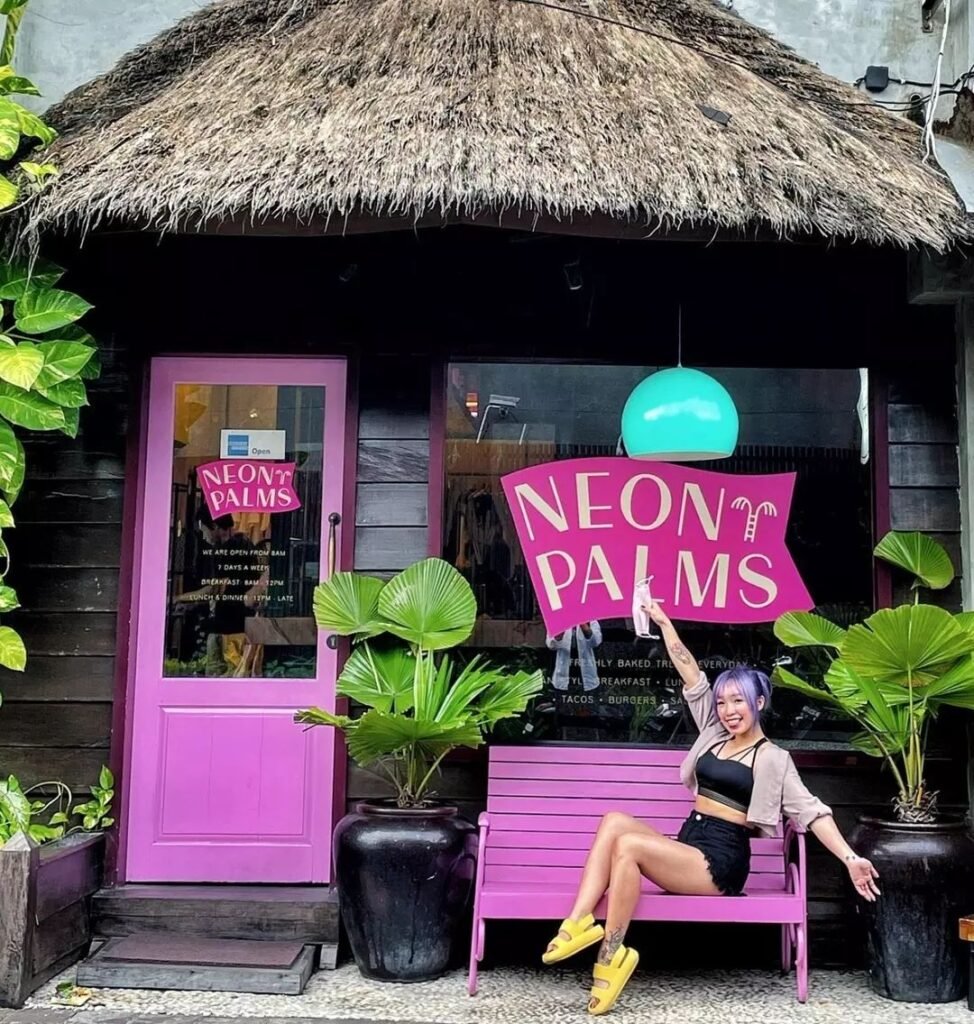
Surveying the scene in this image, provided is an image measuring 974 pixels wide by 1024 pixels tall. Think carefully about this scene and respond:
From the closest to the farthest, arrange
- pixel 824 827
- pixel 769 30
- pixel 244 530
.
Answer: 1. pixel 824 827
2. pixel 244 530
3. pixel 769 30

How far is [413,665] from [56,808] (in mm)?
1618

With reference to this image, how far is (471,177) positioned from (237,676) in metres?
2.24

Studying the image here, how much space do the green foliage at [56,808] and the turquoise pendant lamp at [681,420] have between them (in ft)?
8.33

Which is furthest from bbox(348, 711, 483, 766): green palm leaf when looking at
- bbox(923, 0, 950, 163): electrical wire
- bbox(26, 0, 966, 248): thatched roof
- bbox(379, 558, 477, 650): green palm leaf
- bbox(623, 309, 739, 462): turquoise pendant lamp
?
bbox(923, 0, 950, 163): electrical wire

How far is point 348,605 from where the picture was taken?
13.5ft

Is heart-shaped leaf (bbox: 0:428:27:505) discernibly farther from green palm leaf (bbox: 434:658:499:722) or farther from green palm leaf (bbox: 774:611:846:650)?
green palm leaf (bbox: 774:611:846:650)

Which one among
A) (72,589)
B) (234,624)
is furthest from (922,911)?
(72,589)

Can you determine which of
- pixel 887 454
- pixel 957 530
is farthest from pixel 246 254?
pixel 957 530

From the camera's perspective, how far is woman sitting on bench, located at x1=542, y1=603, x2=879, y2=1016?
344 cm

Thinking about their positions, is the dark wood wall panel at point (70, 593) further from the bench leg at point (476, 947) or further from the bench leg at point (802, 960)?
the bench leg at point (802, 960)

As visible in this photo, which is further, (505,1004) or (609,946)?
(505,1004)

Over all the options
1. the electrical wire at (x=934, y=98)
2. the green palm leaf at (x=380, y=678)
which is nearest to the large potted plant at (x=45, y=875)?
the green palm leaf at (x=380, y=678)

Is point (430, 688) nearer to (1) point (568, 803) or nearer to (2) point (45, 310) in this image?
(1) point (568, 803)

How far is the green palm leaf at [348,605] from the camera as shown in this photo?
4.08 m
